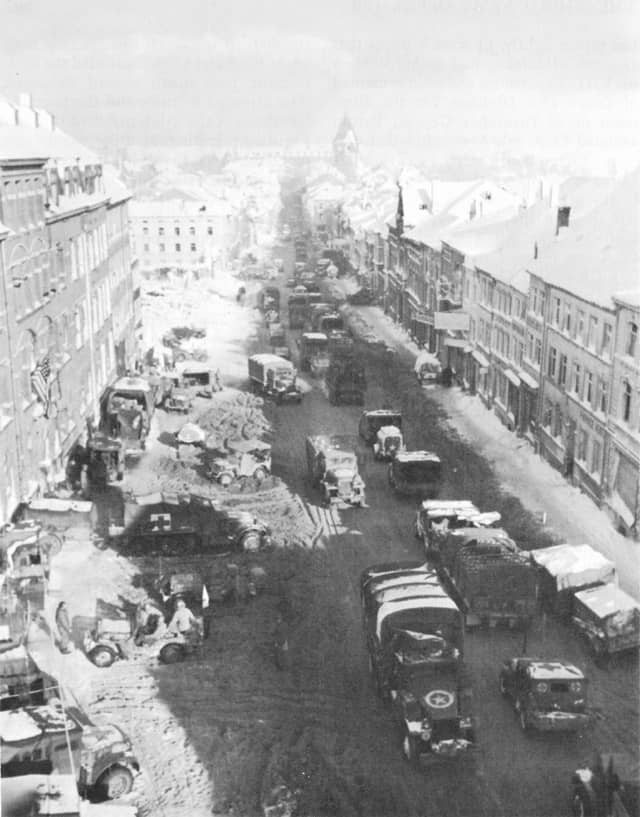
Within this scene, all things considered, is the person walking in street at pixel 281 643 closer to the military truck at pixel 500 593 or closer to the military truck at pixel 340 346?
the military truck at pixel 500 593

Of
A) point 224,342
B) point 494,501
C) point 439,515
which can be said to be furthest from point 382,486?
point 224,342

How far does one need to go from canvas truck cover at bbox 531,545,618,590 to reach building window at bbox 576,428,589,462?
379 inches

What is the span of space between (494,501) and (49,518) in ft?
56.4

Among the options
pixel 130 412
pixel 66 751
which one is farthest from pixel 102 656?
pixel 130 412

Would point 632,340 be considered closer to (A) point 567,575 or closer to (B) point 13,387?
(A) point 567,575

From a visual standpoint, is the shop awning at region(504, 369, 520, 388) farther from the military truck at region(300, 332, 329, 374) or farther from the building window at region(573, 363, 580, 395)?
the military truck at region(300, 332, 329, 374)

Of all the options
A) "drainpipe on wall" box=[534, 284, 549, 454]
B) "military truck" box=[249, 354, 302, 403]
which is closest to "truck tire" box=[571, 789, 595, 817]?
"drainpipe on wall" box=[534, 284, 549, 454]

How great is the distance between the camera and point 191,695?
23.6 metres

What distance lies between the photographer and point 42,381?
36.3 m

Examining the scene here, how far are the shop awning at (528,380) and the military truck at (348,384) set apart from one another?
427 inches

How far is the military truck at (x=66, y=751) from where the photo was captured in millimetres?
19031

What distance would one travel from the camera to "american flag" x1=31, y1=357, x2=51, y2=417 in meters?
35.8

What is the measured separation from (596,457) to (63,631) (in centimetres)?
2140

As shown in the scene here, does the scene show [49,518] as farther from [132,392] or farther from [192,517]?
[132,392]
